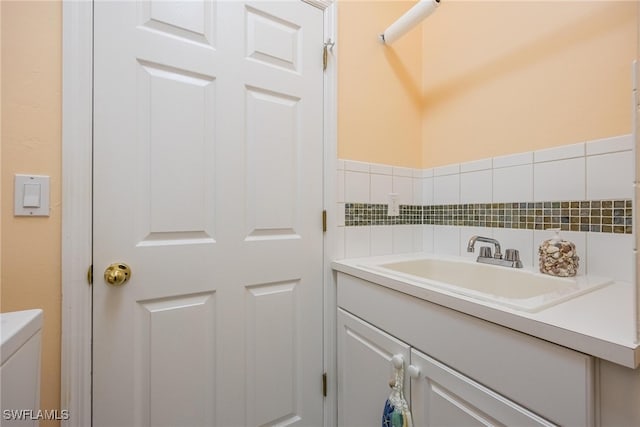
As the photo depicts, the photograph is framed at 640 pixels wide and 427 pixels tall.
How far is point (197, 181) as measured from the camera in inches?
37.4

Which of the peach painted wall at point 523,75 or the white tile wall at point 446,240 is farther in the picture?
the white tile wall at point 446,240

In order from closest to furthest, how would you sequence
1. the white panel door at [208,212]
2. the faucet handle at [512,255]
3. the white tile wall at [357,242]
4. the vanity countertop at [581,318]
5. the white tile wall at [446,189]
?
1. the vanity countertop at [581,318]
2. the white panel door at [208,212]
3. the faucet handle at [512,255]
4. the white tile wall at [357,242]
5. the white tile wall at [446,189]

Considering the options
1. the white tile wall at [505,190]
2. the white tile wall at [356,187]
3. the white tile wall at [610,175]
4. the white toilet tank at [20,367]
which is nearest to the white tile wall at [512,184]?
the white tile wall at [505,190]

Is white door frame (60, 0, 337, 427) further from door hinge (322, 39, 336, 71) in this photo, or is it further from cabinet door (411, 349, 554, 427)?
cabinet door (411, 349, 554, 427)

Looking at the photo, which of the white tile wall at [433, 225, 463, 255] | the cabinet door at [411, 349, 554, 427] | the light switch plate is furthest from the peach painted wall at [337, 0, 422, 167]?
the light switch plate

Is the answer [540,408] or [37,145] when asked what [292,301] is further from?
[37,145]

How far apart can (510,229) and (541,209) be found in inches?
5.4

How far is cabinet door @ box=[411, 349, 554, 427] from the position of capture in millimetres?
593

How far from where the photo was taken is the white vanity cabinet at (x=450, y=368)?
52 centimetres

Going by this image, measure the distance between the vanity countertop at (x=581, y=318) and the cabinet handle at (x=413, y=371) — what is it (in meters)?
0.21

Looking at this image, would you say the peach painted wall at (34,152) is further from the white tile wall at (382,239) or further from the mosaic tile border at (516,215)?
the white tile wall at (382,239)

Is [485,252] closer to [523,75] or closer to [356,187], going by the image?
[356,187]

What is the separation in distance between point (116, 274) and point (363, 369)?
899 millimetres

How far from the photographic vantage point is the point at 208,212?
0.97 metres
